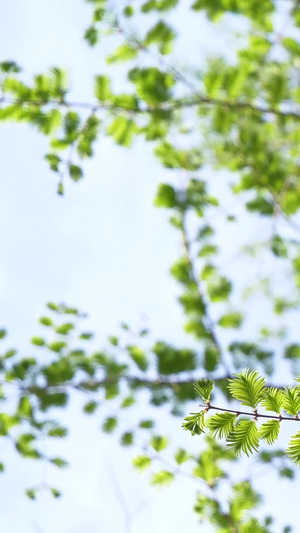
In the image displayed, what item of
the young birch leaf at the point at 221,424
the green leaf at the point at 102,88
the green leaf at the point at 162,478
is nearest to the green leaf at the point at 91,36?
the green leaf at the point at 102,88

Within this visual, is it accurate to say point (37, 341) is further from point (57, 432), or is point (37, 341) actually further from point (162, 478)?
point (162, 478)

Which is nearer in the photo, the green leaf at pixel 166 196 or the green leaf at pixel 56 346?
the green leaf at pixel 166 196

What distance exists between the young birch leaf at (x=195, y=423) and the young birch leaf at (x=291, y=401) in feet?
0.27

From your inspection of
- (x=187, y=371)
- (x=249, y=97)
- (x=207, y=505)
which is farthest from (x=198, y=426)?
(x=249, y=97)

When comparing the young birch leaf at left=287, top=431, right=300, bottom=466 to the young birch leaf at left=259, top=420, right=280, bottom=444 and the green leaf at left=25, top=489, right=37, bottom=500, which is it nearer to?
the young birch leaf at left=259, top=420, right=280, bottom=444

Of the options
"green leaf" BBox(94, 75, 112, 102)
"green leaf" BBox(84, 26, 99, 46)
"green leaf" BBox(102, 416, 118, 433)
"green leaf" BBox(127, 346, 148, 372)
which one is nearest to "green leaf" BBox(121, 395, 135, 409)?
"green leaf" BBox(102, 416, 118, 433)

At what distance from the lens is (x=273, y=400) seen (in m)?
0.56

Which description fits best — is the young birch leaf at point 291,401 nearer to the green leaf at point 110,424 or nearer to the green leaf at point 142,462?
the green leaf at point 142,462

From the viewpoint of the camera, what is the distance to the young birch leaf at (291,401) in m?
0.54

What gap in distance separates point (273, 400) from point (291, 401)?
21 mm

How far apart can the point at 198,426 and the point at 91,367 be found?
1.28m

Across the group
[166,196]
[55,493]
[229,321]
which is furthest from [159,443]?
[166,196]

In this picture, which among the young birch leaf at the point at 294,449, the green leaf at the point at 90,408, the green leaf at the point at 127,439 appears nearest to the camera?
the young birch leaf at the point at 294,449

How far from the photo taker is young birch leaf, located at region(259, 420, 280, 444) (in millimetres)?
562
